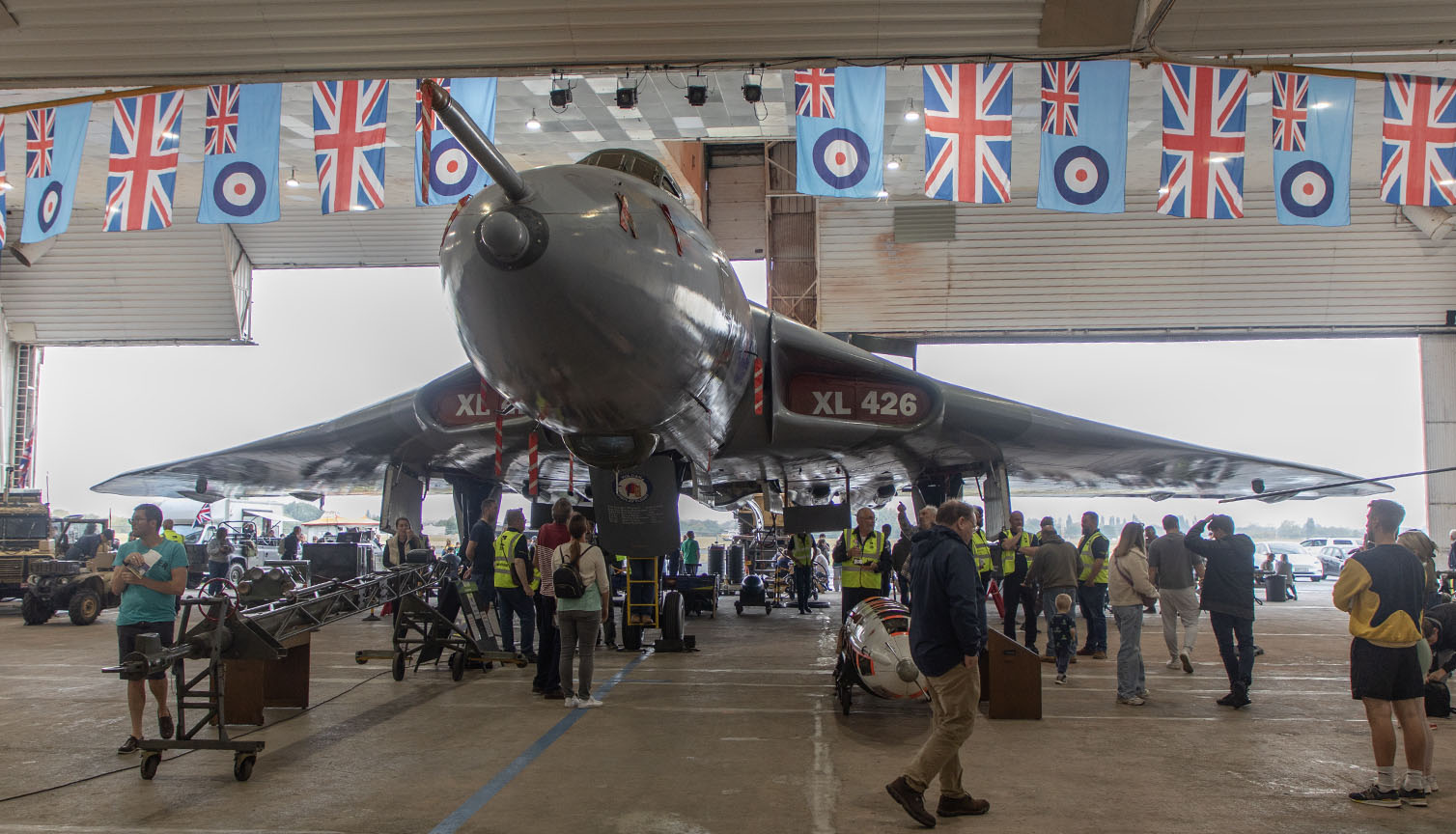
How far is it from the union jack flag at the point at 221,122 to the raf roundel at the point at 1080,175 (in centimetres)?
917

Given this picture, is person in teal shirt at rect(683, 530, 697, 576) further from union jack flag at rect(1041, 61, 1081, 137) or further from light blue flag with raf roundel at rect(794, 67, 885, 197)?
union jack flag at rect(1041, 61, 1081, 137)

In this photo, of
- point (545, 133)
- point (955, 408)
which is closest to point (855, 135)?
point (955, 408)

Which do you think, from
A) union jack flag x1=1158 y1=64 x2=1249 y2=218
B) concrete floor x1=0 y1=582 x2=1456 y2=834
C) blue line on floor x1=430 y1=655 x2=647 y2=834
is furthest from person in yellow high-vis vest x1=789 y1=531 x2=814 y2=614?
blue line on floor x1=430 y1=655 x2=647 y2=834

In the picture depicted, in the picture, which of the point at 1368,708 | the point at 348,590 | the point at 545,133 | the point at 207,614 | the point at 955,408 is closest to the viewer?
the point at 1368,708

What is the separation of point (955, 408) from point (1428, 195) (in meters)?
6.02

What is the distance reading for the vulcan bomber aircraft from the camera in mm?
4414

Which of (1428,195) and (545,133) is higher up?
(545,133)

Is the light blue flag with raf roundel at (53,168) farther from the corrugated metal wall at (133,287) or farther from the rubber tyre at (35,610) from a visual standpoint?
the corrugated metal wall at (133,287)

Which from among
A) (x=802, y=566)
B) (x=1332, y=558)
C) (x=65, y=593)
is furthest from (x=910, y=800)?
(x=1332, y=558)

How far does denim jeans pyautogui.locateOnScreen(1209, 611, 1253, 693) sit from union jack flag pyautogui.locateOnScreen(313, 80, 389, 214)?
30.6 feet

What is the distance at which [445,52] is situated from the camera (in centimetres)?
576

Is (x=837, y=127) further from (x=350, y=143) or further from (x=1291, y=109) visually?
(x=350, y=143)

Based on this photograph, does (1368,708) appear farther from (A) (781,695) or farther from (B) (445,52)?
(B) (445,52)

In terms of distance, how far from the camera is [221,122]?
10391mm
